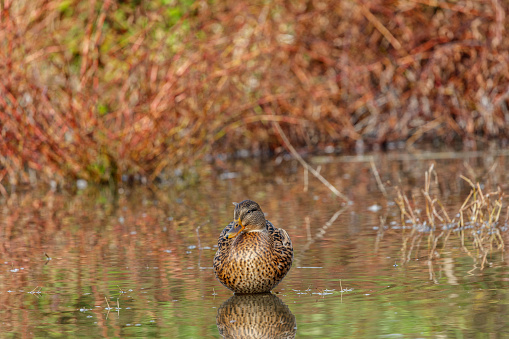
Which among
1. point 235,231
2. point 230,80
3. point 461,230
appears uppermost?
point 230,80

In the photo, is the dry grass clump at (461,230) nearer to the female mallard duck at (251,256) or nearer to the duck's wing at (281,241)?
the duck's wing at (281,241)

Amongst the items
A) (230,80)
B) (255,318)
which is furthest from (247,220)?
(230,80)

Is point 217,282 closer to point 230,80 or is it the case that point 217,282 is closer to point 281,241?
point 281,241

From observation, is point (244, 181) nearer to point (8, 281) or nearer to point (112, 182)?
point (112, 182)

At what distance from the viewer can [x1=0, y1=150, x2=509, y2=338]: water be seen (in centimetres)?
502

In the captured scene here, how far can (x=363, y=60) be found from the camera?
17.2m

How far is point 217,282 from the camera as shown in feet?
20.5

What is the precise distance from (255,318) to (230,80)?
8.57 meters

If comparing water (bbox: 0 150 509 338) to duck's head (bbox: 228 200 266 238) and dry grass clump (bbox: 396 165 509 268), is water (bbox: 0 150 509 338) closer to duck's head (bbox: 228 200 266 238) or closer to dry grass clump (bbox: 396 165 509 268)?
dry grass clump (bbox: 396 165 509 268)

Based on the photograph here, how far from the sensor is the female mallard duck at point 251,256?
5707 millimetres

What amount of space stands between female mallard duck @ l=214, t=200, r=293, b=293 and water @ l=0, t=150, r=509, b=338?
4.1 inches

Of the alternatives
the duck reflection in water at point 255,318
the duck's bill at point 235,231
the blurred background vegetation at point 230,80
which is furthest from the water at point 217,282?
the blurred background vegetation at point 230,80

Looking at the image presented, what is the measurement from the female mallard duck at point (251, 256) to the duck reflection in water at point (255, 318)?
0.32ft

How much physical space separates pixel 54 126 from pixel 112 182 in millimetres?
1047
